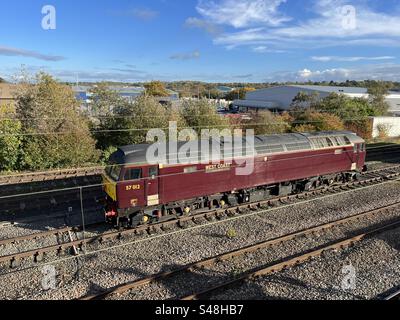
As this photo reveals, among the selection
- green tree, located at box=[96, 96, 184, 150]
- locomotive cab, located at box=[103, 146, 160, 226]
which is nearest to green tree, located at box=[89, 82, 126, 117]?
green tree, located at box=[96, 96, 184, 150]

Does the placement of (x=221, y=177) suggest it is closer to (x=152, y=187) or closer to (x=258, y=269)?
(x=152, y=187)

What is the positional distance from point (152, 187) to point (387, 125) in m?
41.5

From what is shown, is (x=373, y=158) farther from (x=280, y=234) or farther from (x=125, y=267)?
(x=125, y=267)

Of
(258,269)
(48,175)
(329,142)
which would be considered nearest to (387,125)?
(329,142)

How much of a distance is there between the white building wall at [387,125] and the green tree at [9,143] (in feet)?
132

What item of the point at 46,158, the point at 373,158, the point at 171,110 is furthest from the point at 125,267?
the point at 373,158

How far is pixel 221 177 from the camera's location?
611 inches

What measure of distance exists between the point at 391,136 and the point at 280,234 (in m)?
39.2

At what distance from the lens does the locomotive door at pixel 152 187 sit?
13766 mm

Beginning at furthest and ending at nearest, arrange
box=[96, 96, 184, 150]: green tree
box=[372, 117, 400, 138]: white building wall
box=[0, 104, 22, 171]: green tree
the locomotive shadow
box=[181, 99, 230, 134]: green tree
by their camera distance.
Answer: box=[372, 117, 400, 138]: white building wall < box=[181, 99, 230, 134]: green tree < box=[96, 96, 184, 150]: green tree < box=[0, 104, 22, 171]: green tree < the locomotive shadow

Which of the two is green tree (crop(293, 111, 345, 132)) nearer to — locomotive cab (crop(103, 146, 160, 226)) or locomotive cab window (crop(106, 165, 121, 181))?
locomotive cab (crop(103, 146, 160, 226))

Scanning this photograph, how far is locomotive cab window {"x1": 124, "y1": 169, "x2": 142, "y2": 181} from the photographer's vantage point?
13367 millimetres
